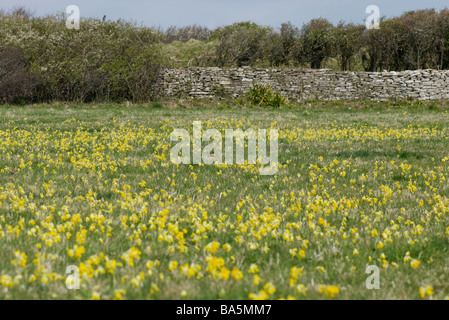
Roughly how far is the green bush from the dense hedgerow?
7969mm

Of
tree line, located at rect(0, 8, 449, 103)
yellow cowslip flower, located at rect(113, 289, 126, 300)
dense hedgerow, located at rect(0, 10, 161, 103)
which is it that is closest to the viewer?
yellow cowslip flower, located at rect(113, 289, 126, 300)

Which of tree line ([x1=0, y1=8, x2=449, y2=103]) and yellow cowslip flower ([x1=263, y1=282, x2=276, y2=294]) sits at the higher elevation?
tree line ([x1=0, y1=8, x2=449, y2=103])

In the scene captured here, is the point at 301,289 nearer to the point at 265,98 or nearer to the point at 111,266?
the point at 111,266

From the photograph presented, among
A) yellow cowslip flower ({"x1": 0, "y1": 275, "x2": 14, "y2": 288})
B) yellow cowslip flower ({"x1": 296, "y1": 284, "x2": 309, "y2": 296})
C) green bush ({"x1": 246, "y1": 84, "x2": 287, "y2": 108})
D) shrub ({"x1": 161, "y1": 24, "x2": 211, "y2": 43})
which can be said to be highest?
shrub ({"x1": 161, "y1": 24, "x2": 211, "y2": 43})

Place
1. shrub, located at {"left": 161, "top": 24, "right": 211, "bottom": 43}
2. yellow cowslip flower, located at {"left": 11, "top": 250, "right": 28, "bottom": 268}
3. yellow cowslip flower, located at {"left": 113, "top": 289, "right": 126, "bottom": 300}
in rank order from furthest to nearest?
shrub, located at {"left": 161, "top": 24, "right": 211, "bottom": 43}, yellow cowslip flower, located at {"left": 11, "top": 250, "right": 28, "bottom": 268}, yellow cowslip flower, located at {"left": 113, "top": 289, "right": 126, "bottom": 300}

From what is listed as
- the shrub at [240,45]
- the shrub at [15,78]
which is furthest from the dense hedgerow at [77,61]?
the shrub at [240,45]

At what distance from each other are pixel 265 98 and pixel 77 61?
1362cm

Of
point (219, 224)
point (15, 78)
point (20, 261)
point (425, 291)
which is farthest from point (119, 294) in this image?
point (15, 78)

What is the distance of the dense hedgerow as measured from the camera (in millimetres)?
26375

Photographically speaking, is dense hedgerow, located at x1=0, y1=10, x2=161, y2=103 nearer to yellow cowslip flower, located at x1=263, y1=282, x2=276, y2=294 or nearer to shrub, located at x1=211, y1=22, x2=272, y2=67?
shrub, located at x1=211, y1=22, x2=272, y2=67

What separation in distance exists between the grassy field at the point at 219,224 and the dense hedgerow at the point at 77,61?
17717mm

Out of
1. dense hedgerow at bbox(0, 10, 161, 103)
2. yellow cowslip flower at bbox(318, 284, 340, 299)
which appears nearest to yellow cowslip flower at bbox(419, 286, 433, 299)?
yellow cowslip flower at bbox(318, 284, 340, 299)

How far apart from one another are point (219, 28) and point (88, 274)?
36501 millimetres
